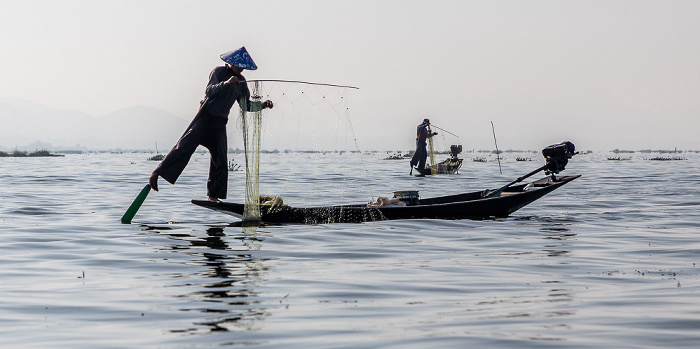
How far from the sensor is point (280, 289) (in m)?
6.86

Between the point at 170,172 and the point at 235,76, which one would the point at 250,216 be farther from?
the point at 235,76

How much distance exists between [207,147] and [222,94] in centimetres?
102

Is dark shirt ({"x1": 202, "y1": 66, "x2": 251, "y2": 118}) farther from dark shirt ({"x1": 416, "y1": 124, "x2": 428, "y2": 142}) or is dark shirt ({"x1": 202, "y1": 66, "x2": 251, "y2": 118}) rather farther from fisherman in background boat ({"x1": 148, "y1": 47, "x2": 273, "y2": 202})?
dark shirt ({"x1": 416, "y1": 124, "x2": 428, "y2": 142})

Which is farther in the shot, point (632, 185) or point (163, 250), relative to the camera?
point (632, 185)

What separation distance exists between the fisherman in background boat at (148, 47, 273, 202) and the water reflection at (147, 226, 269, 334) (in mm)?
1301

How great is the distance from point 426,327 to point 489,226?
7.75 m

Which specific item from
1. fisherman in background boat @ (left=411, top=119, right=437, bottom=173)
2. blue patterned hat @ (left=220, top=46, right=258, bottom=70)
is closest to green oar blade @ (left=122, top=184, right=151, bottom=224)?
blue patterned hat @ (left=220, top=46, right=258, bottom=70)

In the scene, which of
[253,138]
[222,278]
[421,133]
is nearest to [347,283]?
[222,278]

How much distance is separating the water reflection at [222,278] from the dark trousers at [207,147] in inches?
48.6

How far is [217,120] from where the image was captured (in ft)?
40.1

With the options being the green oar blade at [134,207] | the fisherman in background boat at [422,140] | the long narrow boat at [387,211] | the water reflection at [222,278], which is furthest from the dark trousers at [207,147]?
the fisherman in background boat at [422,140]

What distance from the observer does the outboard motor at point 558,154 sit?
1484cm

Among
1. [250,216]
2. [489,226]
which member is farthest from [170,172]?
[489,226]

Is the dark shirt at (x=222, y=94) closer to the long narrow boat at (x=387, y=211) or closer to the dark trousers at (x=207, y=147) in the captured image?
the dark trousers at (x=207, y=147)
